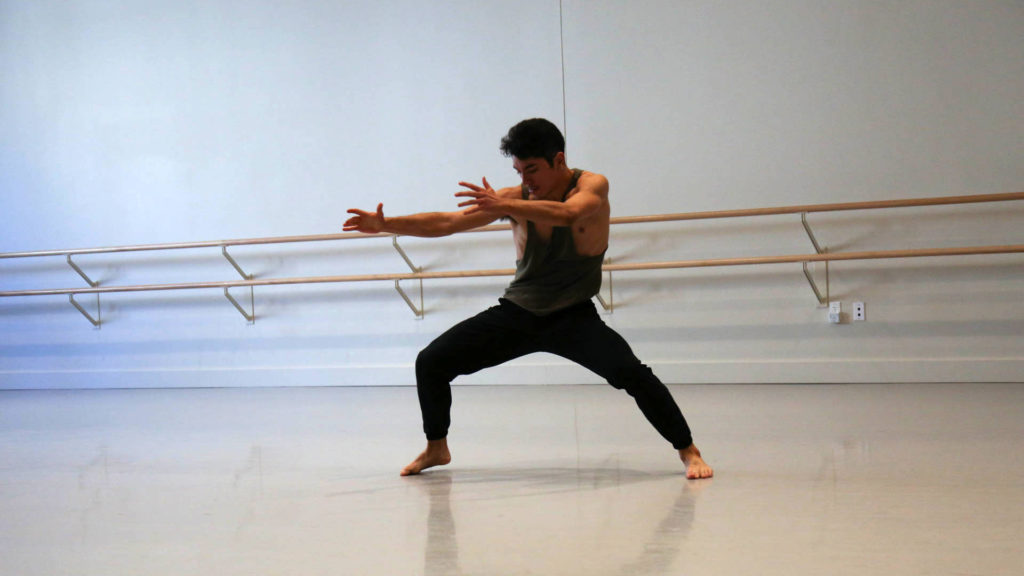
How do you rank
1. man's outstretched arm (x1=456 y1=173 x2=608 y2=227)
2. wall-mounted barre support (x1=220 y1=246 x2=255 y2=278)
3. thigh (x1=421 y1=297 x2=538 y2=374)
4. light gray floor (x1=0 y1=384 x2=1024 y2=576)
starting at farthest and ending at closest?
wall-mounted barre support (x1=220 y1=246 x2=255 y2=278)
thigh (x1=421 y1=297 x2=538 y2=374)
man's outstretched arm (x1=456 y1=173 x2=608 y2=227)
light gray floor (x1=0 y1=384 x2=1024 y2=576)

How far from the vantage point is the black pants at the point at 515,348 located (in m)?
2.59

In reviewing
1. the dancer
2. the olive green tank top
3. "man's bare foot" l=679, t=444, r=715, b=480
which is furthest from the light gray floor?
the olive green tank top

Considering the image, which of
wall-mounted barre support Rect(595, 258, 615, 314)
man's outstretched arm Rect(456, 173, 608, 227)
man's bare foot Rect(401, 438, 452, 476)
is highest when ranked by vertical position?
man's outstretched arm Rect(456, 173, 608, 227)

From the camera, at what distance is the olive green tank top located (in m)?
2.64

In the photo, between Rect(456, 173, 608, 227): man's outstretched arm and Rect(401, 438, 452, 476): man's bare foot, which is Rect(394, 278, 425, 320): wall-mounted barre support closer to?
Rect(401, 438, 452, 476): man's bare foot

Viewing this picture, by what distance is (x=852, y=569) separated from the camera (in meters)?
1.61

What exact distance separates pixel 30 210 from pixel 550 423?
4.14m

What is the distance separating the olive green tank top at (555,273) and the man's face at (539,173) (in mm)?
55

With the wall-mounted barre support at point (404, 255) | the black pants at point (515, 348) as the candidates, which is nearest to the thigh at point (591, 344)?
the black pants at point (515, 348)

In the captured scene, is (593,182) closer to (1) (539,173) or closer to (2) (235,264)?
(1) (539,173)

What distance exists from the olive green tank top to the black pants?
0.12ft

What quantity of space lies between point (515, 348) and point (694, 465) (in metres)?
0.58

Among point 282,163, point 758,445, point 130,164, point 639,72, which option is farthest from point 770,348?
point 130,164

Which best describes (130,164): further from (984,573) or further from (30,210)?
(984,573)
